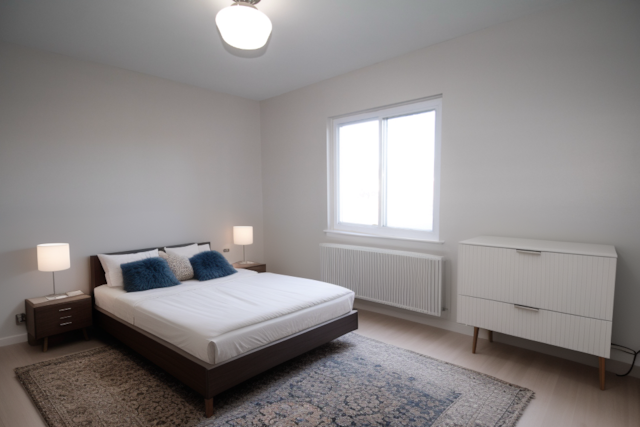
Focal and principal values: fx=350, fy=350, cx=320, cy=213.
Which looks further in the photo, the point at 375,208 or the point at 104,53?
the point at 375,208

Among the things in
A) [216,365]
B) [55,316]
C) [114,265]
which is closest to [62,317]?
[55,316]

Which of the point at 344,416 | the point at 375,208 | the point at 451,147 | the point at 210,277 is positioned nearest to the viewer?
the point at 344,416

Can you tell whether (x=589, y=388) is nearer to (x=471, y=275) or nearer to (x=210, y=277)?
(x=471, y=275)

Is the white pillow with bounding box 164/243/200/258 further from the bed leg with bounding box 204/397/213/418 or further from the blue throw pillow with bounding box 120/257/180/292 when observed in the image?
the bed leg with bounding box 204/397/213/418

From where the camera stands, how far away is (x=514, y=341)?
121 inches

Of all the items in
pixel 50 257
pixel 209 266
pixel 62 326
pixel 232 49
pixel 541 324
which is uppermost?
pixel 232 49

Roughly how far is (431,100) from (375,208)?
1.32 metres

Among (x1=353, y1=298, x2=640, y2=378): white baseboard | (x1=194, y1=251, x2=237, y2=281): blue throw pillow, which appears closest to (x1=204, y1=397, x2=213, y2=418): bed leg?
(x1=194, y1=251, x2=237, y2=281): blue throw pillow

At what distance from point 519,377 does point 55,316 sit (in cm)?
385

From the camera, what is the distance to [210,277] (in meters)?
3.79

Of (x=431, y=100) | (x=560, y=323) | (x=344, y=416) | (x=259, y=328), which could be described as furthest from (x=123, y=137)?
(x=560, y=323)

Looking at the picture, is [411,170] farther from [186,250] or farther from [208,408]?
[208,408]

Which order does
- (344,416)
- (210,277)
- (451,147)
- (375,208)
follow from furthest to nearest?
(375,208), (210,277), (451,147), (344,416)

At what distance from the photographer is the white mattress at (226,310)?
2.29 meters
